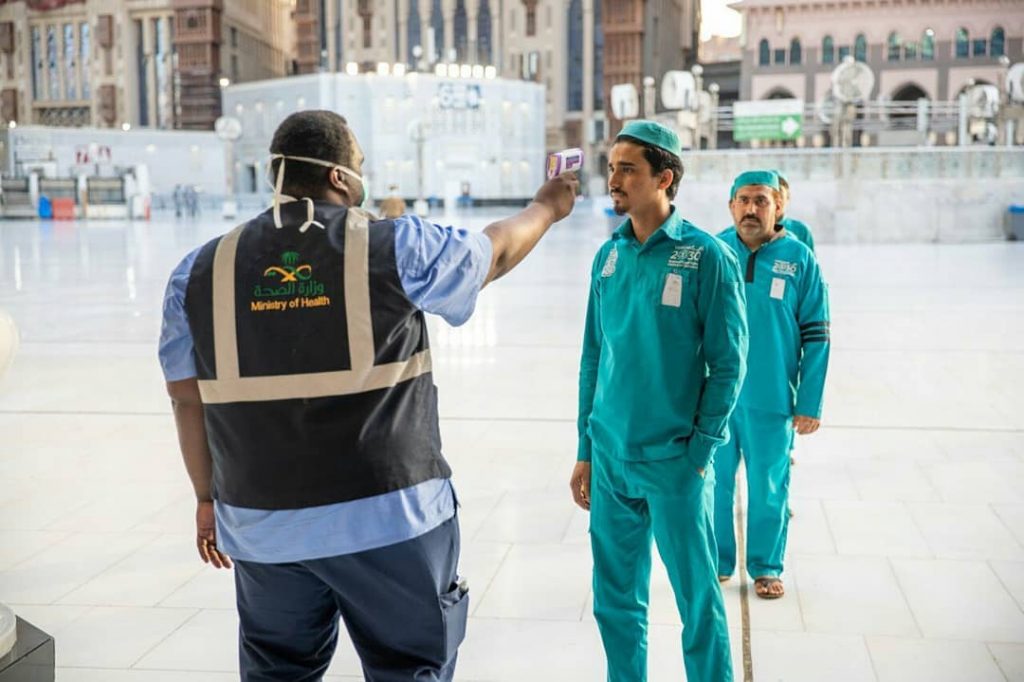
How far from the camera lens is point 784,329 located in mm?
3816

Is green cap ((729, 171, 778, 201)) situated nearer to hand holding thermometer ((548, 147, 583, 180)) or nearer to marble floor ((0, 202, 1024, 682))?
marble floor ((0, 202, 1024, 682))

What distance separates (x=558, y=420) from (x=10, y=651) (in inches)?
186

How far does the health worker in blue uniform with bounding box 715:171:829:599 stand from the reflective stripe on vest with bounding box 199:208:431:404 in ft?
6.84

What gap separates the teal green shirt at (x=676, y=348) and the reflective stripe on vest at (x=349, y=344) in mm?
860

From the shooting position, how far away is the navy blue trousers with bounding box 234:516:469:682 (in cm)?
208

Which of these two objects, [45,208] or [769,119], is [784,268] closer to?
[769,119]

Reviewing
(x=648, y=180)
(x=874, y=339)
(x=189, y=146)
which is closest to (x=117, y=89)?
(x=189, y=146)

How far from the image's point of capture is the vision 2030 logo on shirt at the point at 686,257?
8.75 ft

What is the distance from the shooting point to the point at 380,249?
2.00 metres

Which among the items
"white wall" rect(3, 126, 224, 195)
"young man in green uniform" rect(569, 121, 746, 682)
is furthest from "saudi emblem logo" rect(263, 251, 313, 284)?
"white wall" rect(3, 126, 224, 195)

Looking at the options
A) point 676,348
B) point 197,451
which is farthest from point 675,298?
point 197,451

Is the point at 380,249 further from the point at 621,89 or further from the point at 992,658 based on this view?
the point at 621,89

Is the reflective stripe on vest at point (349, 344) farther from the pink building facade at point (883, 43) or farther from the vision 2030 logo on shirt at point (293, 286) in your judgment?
the pink building facade at point (883, 43)

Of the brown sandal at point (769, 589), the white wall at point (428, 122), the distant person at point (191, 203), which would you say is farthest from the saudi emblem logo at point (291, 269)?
the white wall at point (428, 122)
